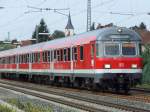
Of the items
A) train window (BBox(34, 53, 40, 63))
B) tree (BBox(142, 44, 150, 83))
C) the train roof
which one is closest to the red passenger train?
the train roof

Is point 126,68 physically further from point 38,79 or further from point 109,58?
point 38,79

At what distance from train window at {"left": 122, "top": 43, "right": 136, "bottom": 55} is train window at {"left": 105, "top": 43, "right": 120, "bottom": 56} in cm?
33

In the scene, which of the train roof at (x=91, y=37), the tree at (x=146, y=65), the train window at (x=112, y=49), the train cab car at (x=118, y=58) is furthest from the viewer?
the tree at (x=146, y=65)

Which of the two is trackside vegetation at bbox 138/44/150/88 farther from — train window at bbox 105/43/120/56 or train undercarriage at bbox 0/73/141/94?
train window at bbox 105/43/120/56

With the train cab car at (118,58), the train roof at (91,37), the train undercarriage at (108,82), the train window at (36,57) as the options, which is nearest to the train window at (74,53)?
the train roof at (91,37)

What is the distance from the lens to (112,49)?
2528 cm

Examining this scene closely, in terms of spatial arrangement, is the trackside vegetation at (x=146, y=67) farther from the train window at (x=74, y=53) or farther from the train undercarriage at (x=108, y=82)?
the train window at (x=74, y=53)

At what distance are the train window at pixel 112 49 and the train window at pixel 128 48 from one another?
13.0 inches

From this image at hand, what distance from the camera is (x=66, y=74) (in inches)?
1205

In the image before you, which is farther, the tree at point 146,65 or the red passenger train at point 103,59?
the tree at point 146,65

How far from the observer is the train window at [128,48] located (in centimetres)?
2538

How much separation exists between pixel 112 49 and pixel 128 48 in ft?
2.80

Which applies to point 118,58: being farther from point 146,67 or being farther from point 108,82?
point 146,67

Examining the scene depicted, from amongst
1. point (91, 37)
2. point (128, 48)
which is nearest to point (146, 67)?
point (128, 48)
